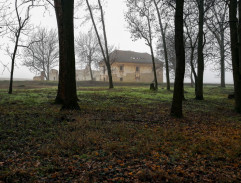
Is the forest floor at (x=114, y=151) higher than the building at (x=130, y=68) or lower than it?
lower

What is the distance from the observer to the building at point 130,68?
1938 inches

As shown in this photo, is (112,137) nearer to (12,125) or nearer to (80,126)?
(80,126)

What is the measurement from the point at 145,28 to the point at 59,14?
12365 millimetres

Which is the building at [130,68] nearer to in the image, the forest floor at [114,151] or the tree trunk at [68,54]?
the tree trunk at [68,54]

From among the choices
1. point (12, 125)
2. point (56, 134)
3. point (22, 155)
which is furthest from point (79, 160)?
point (12, 125)

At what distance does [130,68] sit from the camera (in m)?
50.6

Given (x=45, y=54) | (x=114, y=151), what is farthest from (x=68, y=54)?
(x=45, y=54)

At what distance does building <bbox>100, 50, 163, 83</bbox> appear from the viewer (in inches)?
1938

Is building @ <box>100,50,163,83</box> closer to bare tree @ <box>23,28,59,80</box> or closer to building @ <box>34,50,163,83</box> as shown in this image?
building @ <box>34,50,163,83</box>

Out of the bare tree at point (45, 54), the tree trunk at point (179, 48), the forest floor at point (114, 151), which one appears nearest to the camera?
the forest floor at point (114, 151)

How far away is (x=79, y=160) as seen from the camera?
4.02 m

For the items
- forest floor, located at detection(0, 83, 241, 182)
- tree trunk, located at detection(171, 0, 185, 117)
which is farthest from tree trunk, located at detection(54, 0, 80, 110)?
tree trunk, located at detection(171, 0, 185, 117)

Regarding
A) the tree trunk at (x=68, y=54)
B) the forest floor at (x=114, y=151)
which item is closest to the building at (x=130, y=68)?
the tree trunk at (x=68, y=54)

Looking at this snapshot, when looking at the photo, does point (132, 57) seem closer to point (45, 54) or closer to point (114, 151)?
point (45, 54)
